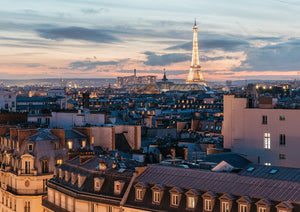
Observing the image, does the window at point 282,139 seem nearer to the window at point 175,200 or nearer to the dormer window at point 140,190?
the dormer window at point 140,190

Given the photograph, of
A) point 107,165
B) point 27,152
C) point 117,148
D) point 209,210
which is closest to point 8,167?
point 27,152

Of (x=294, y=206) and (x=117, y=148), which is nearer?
(x=294, y=206)

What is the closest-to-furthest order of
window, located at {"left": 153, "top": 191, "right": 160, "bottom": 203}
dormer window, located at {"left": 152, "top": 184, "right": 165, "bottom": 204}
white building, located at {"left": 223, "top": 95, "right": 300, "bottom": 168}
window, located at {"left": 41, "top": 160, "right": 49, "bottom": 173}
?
dormer window, located at {"left": 152, "top": 184, "right": 165, "bottom": 204}, window, located at {"left": 153, "top": 191, "right": 160, "bottom": 203}, white building, located at {"left": 223, "top": 95, "right": 300, "bottom": 168}, window, located at {"left": 41, "top": 160, "right": 49, "bottom": 173}

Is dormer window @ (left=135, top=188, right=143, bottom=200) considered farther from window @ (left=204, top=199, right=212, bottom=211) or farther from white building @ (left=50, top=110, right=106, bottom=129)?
white building @ (left=50, top=110, right=106, bottom=129)

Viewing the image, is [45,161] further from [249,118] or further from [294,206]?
[294,206]

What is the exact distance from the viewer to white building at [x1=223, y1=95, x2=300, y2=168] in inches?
1799

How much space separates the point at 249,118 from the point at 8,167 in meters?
20.4

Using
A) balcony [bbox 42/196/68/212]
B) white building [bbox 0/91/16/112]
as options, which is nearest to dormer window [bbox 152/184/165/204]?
balcony [bbox 42/196/68/212]

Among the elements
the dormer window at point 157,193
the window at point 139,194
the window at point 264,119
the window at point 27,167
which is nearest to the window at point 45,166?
the window at point 27,167

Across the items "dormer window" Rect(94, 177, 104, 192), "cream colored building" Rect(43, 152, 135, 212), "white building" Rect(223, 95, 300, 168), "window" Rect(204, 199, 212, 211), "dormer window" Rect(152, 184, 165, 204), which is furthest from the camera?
"white building" Rect(223, 95, 300, 168)

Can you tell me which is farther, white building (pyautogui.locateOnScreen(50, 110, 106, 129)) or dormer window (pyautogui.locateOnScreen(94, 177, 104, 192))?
white building (pyautogui.locateOnScreen(50, 110, 106, 129))

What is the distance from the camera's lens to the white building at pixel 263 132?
150 ft

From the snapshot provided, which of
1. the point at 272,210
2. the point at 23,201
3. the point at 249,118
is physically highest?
the point at 249,118

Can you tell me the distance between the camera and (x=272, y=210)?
27531mm
